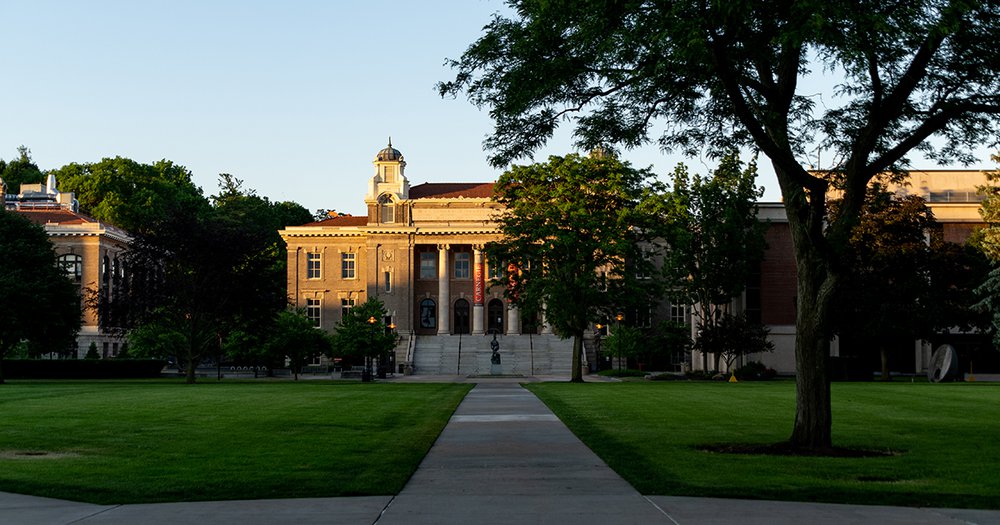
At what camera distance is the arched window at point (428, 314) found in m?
101

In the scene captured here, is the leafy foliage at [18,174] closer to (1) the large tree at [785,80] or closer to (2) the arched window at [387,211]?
(2) the arched window at [387,211]

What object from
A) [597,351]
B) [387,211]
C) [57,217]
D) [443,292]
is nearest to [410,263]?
[443,292]

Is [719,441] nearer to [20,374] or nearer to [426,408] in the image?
[426,408]

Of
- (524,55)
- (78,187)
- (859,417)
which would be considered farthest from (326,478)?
(78,187)

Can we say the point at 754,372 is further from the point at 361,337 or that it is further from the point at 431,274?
the point at 431,274

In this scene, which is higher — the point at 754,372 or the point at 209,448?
the point at 209,448

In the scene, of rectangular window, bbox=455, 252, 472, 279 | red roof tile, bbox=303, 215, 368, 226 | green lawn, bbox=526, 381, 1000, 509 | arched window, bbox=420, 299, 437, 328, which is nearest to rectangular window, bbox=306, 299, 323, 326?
red roof tile, bbox=303, 215, 368, 226

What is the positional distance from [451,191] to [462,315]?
11.6 m

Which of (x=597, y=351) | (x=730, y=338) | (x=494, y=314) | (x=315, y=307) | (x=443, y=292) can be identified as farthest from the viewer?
(x=315, y=307)

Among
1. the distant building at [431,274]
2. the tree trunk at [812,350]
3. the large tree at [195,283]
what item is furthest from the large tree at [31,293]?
the tree trunk at [812,350]

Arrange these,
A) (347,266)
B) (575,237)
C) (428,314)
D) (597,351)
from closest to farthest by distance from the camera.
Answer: (575,237), (597,351), (428,314), (347,266)

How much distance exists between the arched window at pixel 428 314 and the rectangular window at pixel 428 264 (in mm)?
2576

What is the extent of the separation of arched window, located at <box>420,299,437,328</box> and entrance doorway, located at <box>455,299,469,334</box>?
2.04 m

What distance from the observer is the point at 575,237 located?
5747cm
